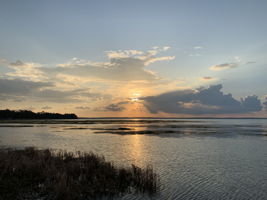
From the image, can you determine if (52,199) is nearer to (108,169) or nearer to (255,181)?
(108,169)

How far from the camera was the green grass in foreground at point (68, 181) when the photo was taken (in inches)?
527

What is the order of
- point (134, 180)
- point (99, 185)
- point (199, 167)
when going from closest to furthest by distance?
point (99, 185) → point (134, 180) → point (199, 167)

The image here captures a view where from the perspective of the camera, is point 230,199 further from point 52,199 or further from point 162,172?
point 52,199

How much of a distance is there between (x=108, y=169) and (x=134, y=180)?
2.63 m

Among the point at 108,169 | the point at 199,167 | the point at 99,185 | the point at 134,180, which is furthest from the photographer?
the point at 199,167

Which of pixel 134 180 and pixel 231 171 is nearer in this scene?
pixel 134 180

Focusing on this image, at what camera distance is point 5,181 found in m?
14.4

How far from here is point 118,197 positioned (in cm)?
1423

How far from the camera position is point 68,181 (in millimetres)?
15070

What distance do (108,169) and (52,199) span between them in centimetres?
623

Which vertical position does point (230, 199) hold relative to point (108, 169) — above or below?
below

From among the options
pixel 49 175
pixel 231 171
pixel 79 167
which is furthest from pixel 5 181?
pixel 231 171

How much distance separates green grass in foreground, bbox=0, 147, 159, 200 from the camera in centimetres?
1339

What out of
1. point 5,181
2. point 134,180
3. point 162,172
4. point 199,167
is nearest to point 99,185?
point 134,180
